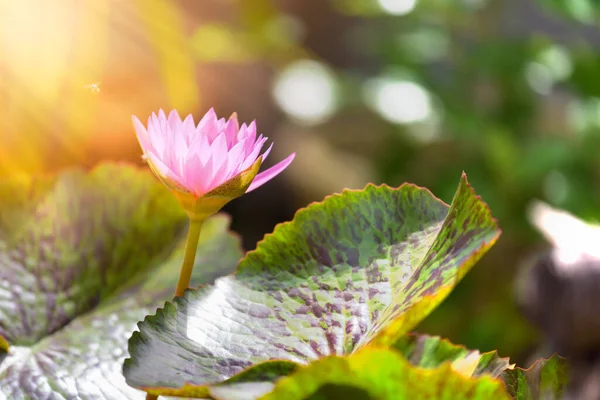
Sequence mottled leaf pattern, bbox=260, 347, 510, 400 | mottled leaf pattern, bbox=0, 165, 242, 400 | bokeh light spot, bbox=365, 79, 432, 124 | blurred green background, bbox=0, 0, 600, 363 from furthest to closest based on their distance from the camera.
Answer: bokeh light spot, bbox=365, 79, 432, 124 < blurred green background, bbox=0, 0, 600, 363 < mottled leaf pattern, bbox=0, 165, 242, 400 < mottled leaf pattern, bbox=260, 347, 510, 400

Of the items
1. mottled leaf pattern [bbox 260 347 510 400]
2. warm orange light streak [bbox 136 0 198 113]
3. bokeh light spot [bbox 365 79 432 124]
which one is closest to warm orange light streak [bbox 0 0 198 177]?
warm orange light streak [bbox 136 0 198 113]

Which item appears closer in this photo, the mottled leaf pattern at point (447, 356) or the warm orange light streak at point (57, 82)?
the mottled leaf pattern at point (447, 356)

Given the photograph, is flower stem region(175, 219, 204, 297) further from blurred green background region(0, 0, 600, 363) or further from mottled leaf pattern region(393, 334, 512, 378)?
blurred green background region(0, 0, 600, 363)

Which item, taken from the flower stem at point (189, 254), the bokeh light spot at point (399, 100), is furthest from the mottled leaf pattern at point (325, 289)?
the bokeh light spot at point (399, 100)

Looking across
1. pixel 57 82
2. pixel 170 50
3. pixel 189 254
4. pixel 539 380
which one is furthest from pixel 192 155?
pixel 170 50

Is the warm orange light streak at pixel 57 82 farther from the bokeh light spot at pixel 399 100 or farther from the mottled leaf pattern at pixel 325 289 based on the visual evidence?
the bokeh light spot at pixel 399 100

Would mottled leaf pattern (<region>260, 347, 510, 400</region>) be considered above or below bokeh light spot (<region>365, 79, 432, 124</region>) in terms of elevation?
below

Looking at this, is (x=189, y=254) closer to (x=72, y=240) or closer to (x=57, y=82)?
(x=72, y=240)
